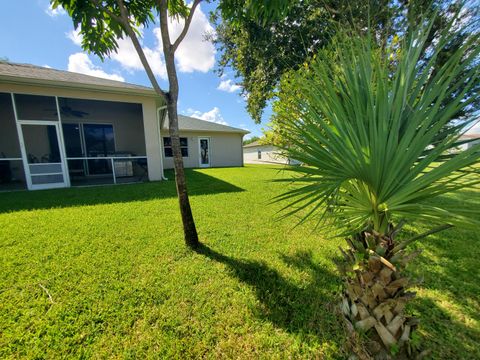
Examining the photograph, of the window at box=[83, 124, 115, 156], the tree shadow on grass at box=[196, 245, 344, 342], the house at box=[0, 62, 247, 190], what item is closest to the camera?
the tree shadow on grass at box=[196, 245, 344, 342]

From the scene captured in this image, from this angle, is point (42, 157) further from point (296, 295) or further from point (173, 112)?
point (296, 295)

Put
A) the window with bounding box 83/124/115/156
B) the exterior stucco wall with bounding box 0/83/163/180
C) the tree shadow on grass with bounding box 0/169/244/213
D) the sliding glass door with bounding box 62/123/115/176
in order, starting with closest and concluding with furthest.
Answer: the tree shadow on grass with bounding box 0/169/244/213 → the exterior stucco wall with bounding box 0/83/163/180 → the sliding glass door with bounding box 62/123/115/176 → the window with bounding box 83/124/115/156

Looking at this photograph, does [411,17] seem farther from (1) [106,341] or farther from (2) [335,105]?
(1) [106,341]

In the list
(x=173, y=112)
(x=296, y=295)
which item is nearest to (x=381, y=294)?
(x=296, y=295)

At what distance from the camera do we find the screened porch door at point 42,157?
7.05m

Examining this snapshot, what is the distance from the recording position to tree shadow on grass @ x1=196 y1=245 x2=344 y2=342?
1.91m

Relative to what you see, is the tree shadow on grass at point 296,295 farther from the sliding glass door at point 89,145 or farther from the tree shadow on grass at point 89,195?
the sliding glass door at point 89,145

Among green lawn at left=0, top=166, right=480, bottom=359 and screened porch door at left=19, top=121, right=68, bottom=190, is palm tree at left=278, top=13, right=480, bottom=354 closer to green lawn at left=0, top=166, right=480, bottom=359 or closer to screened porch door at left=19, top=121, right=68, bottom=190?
green lawn at left=0, top=166, right=480, bottom=359

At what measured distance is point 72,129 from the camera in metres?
10.3

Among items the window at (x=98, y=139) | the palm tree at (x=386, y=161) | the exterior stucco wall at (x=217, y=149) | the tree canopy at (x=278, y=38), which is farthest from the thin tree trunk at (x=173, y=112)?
the exterior stucco wall at (x=217, y=149)

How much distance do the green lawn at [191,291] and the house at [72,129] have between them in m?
4.44

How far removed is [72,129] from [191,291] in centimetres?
1174

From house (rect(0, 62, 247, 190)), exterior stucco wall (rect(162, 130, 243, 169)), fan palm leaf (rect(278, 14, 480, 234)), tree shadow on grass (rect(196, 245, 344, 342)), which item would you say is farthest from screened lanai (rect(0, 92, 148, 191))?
fan palm leaf (rect(278, 14, 480, 234))

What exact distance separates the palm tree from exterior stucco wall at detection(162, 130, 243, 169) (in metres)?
14.0
